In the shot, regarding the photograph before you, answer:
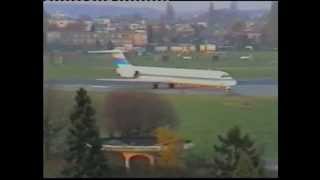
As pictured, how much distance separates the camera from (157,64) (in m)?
2.24

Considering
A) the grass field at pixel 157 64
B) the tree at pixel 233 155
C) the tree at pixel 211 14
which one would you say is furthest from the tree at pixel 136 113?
the tree at pixel 211 14

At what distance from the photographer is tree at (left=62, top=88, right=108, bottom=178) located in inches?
88.1

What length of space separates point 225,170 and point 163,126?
0.29 metres

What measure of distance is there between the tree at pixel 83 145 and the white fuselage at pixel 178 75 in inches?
7.6

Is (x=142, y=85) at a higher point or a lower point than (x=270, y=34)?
lower

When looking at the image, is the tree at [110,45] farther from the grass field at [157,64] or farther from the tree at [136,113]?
the tree at [136,113]

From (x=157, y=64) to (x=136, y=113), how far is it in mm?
211

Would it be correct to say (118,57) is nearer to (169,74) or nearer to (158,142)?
(169,74)

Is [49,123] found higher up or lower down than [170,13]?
lower down

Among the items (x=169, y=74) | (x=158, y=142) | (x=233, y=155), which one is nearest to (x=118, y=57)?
(x=169, y=74)

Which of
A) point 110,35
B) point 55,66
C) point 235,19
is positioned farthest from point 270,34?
point 55,66

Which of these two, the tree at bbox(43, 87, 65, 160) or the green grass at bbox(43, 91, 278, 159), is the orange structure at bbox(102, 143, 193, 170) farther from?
the tree at bbox(43, 87, 65, 160)

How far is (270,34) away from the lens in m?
2.21
